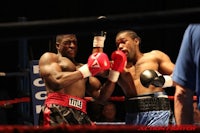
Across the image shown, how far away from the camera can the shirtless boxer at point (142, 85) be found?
2768mm

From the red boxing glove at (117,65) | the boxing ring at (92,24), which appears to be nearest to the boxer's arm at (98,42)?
the red boxing glove at (117,65)

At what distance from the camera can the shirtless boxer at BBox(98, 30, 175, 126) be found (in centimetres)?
277

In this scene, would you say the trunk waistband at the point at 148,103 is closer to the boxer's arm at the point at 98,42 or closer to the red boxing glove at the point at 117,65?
the red boxing glove at the point at 117,65

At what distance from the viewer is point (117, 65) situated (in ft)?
9.49

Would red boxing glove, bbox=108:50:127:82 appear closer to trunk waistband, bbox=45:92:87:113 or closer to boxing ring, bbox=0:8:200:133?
trunk waistband, bbox=45:92:87:113

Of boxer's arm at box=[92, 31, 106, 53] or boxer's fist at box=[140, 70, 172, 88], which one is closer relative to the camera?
boxer's fist at box=[140, 70, 172, 88]

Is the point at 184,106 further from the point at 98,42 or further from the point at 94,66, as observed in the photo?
the point at 98,42

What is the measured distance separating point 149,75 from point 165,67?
1.31ft

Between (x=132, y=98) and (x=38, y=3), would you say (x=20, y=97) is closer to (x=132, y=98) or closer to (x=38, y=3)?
(x=132, y=98)

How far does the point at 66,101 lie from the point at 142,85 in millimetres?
547

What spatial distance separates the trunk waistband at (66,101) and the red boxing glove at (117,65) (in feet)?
0.98

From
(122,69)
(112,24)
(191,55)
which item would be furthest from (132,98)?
(112,24)

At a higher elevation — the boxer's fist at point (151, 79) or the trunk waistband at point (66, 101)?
the boxer's fist at point (151, 79)

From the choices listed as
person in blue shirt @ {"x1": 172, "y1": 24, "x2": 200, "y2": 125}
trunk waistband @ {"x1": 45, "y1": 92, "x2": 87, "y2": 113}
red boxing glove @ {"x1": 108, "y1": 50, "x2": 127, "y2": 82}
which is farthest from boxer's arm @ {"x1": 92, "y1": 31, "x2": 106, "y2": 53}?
person in blue shirt @ {"x1": 172, "y1": 24, "x2": 200, "y2": 125}
